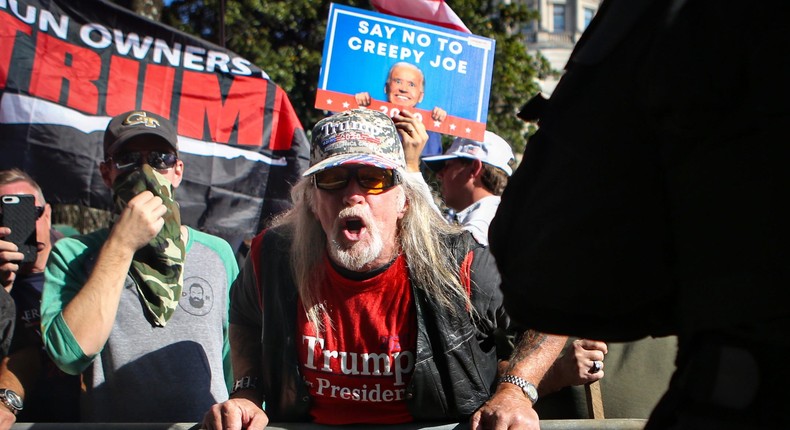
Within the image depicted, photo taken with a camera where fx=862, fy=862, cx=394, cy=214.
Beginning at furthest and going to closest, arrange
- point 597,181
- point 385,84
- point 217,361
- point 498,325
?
point 385,84 < point 217,361 < point 498,325 < point 597,181

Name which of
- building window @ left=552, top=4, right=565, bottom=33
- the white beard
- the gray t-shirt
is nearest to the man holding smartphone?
the gray t-shirt

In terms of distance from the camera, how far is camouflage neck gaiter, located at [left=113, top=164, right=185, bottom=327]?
3.33 metres

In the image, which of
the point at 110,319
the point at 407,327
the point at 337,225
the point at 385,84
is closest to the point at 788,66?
the point at 407,327

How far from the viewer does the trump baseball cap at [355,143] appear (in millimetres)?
3062

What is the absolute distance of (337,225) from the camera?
3.06 m

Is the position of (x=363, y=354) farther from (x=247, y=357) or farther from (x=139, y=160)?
(x=139, y=160)

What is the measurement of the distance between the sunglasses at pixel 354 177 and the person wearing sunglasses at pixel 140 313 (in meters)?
0.70

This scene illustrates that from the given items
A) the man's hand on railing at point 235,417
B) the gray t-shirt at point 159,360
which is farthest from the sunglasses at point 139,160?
the man's hand on railing at point 235,417

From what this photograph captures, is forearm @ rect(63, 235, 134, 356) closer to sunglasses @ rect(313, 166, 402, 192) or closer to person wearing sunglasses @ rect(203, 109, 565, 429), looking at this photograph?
person wearing sunglasses @ rect(203, 109, 565, 429)

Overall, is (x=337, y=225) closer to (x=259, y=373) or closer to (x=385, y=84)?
(x=259, y=373)

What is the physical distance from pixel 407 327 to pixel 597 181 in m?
1.68

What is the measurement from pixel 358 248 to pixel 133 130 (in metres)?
1.31

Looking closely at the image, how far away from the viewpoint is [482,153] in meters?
4.62

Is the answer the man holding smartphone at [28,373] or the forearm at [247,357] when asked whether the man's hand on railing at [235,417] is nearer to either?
the forearm at [247,357]
